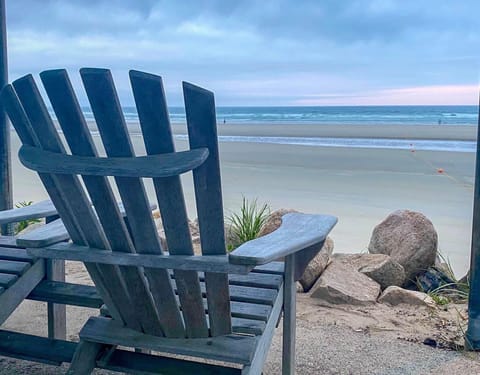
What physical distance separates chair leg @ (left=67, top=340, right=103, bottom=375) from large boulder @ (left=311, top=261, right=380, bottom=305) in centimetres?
162

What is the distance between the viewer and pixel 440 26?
8.30 m

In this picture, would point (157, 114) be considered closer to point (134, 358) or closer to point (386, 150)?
point (134, 358)

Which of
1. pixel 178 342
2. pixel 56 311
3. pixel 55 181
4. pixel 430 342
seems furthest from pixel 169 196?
pixel 430 342

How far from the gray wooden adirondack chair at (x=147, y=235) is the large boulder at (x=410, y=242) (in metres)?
1.83

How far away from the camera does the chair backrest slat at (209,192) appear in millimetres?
1247

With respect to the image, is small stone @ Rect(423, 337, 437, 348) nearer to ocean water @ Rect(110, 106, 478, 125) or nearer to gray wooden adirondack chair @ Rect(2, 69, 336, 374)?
gray wooden adirondack chair @ Rect(2, 69, 336, 374)

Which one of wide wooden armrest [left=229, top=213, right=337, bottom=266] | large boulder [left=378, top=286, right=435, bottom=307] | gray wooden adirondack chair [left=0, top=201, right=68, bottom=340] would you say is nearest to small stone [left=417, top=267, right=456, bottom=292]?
large boulder [left=378, top=286, right=435, bottom=307]

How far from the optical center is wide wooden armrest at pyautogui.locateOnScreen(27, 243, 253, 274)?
1.35m

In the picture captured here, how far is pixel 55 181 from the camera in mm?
1434

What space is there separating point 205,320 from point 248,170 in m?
7.91

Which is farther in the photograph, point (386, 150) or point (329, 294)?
point (386, 150)

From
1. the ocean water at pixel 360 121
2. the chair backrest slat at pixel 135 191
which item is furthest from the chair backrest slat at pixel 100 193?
the ocean water at pixel 360 121

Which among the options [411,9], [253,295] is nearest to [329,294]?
[253,295]

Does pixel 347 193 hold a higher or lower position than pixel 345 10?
lower
